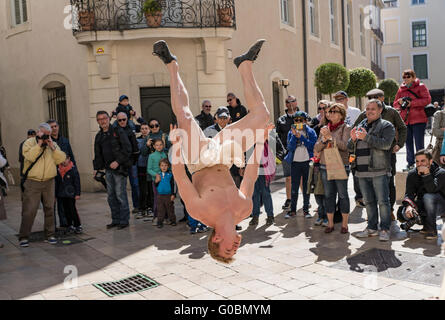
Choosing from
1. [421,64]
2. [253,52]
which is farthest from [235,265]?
[421,64]

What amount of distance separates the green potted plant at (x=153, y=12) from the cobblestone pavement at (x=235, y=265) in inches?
222

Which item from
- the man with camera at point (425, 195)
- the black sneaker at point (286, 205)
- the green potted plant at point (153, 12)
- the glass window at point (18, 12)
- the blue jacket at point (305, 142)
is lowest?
the black sneaker at point (286, 205)

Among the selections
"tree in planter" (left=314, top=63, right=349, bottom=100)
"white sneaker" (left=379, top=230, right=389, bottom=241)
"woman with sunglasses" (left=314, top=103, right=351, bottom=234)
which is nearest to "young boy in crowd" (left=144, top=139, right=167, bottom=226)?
"woman with sunglasses" (left=314, top=103, right=351, bottom=234)

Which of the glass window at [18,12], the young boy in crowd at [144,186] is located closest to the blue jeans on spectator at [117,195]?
the young boy in crowd at [144,186]

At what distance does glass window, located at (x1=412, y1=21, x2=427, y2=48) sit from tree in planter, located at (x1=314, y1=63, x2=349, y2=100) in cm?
2662

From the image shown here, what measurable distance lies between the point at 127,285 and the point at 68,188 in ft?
10.4

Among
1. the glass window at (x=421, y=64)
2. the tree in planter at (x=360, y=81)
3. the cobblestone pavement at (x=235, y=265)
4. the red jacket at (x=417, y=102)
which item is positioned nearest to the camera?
the cobblestone pavement at (x=235, y=265)

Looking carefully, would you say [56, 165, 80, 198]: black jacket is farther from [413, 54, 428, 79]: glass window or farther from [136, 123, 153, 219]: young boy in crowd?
[413, 54, 428, 79]: glass window

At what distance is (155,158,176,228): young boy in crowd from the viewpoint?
27.8 ft

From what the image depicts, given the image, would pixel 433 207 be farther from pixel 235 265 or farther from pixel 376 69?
pixel 376 69

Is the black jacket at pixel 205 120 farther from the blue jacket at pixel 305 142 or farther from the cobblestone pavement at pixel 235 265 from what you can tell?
the cobblestone pavement at pixel 235 265

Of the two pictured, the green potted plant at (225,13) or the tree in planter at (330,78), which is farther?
the tree in planter at (330,78)

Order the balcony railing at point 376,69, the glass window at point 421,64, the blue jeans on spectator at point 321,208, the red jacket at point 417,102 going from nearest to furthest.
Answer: the blue jeans on spectator at point 321,208 → the red jacket at point 417,102 → the balcony railing at point 376,69 → the glass window at point 421,64

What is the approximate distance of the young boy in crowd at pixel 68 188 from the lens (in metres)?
8.30
